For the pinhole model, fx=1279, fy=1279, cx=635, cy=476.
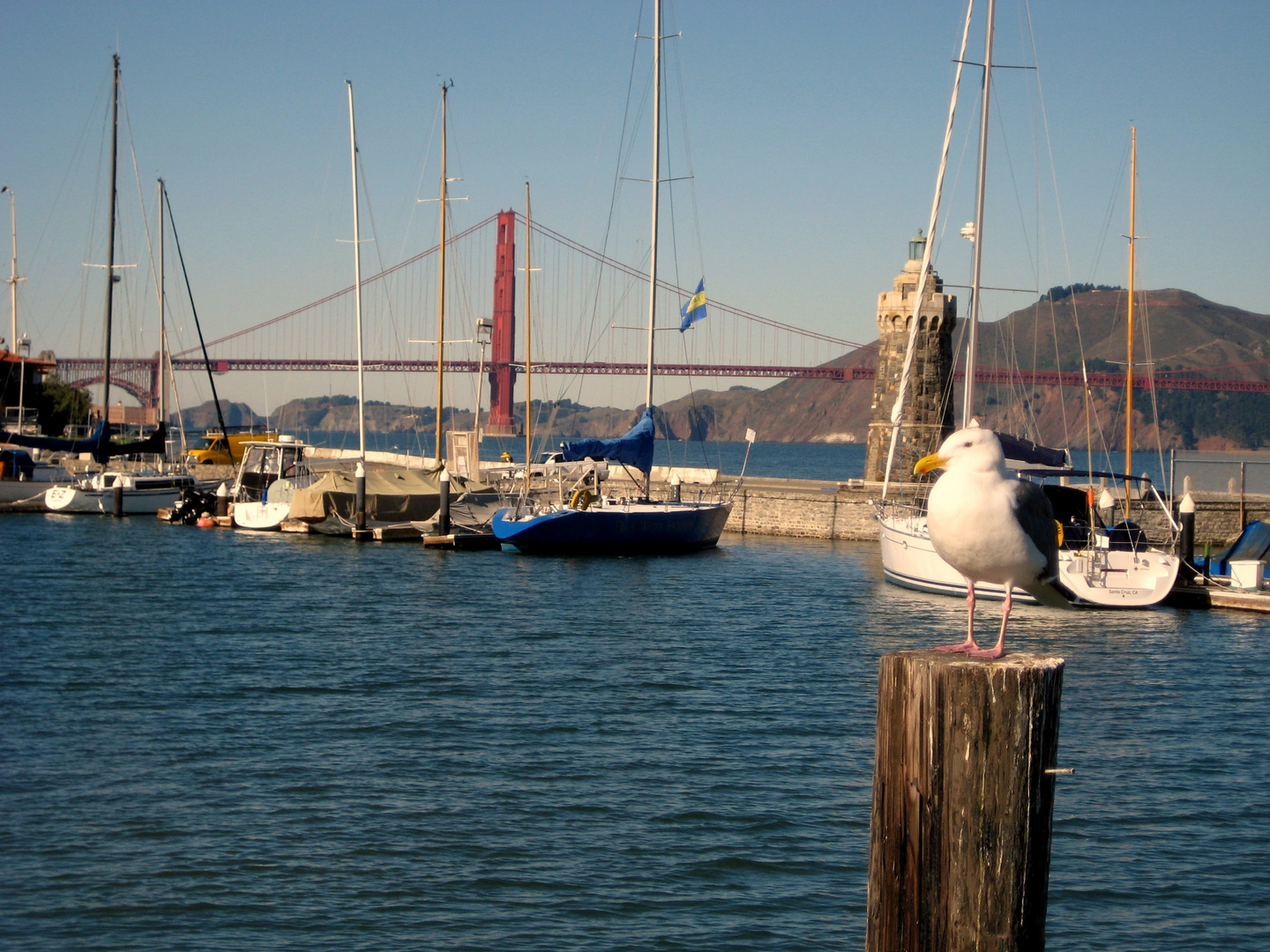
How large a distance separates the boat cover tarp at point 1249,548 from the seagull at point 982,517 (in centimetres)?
2045

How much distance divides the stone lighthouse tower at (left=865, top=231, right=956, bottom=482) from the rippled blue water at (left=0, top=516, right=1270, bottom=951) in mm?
16574

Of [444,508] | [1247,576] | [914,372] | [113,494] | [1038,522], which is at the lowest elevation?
[1247,576]

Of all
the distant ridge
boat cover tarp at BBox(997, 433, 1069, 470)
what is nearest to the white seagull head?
boat cover tarp at BBox(997, 433, 1069, 470)

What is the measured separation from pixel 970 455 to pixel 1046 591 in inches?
33.6

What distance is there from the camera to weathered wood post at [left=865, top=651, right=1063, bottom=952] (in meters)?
4.34

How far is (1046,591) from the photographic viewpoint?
5.79 metres

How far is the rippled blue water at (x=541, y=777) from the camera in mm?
8211

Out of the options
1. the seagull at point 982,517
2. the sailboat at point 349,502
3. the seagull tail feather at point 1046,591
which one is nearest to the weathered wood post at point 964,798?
the seagull at point 982,517

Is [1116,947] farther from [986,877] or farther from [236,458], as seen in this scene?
[236,458]

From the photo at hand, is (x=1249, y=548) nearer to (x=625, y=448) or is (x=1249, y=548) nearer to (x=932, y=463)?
(x=625, y=448)

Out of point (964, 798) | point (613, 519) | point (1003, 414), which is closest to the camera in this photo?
point (964, 798)

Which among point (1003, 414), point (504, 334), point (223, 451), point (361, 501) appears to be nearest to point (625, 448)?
point (361, 501)

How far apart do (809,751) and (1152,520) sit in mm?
22487

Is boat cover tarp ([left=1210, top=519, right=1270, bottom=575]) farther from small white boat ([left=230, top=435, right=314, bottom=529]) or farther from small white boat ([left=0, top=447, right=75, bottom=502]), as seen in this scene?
small white boat ([left=0, top=447, right=75, bottom=502])
